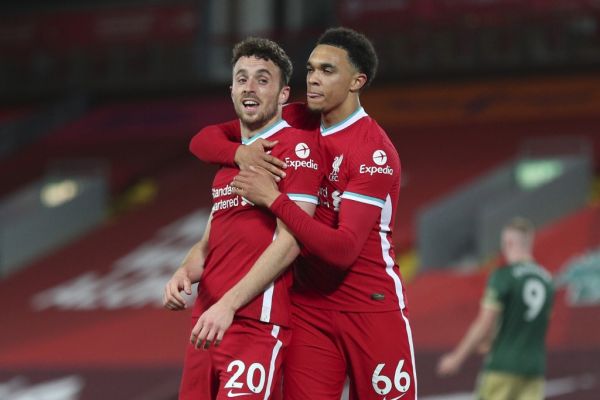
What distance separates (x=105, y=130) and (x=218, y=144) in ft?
55.1

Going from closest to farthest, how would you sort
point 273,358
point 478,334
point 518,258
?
1. point 273,358
2. point 478,334
3. point 518,258

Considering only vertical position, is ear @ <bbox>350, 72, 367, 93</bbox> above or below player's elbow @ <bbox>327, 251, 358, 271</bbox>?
above

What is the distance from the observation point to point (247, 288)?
4391 millimetres

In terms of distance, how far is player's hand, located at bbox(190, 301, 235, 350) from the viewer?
14.0 ft

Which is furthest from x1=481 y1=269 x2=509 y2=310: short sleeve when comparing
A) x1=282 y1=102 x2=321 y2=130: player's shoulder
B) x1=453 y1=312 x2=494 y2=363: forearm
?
x1=282 y1=102 x2=321 y2=130: player's shoulder

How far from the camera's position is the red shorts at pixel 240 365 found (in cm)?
441

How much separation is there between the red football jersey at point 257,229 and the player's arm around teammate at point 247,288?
0.10m

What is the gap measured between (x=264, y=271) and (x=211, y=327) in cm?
32

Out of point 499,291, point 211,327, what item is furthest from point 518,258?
point 211,327

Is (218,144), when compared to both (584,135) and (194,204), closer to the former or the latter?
(584,135)

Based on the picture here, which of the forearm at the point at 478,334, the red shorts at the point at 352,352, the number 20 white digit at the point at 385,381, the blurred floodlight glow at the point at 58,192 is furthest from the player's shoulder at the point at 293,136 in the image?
the blurred floodlight glow at the point at 58,192

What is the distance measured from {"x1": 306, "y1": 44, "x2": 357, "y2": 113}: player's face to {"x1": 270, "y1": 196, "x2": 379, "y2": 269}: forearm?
530mm

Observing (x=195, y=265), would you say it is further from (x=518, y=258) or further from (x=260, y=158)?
(x=518, y=258)

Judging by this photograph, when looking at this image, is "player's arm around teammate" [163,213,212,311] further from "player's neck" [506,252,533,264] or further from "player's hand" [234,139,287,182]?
"player's neck" [506,252,533,264]
